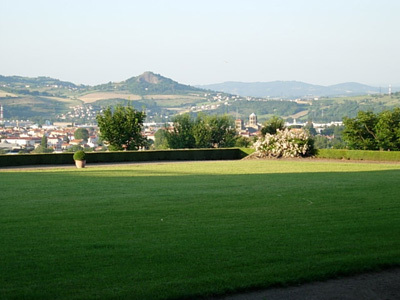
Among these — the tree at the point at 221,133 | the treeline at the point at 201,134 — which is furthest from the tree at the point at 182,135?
the tree at the point at 221,133

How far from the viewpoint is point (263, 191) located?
761 inches

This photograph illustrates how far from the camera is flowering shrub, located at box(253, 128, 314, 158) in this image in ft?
151

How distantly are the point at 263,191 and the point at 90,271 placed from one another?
1161 cm

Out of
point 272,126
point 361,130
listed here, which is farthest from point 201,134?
point 361,130

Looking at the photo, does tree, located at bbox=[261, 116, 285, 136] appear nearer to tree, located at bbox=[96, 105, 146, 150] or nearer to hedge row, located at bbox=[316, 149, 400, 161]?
hedge row, located at bbox=[316, 149, 400, 161]

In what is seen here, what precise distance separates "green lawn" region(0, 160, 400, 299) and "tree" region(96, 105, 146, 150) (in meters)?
38.4

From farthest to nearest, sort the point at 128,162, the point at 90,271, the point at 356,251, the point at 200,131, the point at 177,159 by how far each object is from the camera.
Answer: the point at 200,131 → the point at 177,159 → the point at 128,162 → the point at 356,251 → the point at 90,271

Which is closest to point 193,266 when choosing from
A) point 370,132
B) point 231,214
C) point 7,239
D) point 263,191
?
point 7,239

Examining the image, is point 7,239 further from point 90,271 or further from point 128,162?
point 128,162

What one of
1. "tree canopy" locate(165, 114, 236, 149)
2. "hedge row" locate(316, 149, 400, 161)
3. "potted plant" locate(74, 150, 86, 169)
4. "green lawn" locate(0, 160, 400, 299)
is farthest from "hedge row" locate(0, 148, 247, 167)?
"green lawn" locate(0, 160, 400, 299)

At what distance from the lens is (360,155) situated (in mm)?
44031

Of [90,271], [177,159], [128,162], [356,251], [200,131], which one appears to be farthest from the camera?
[200,131]

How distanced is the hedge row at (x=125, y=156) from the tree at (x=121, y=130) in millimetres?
9450

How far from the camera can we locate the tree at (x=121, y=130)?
56.6 meters
